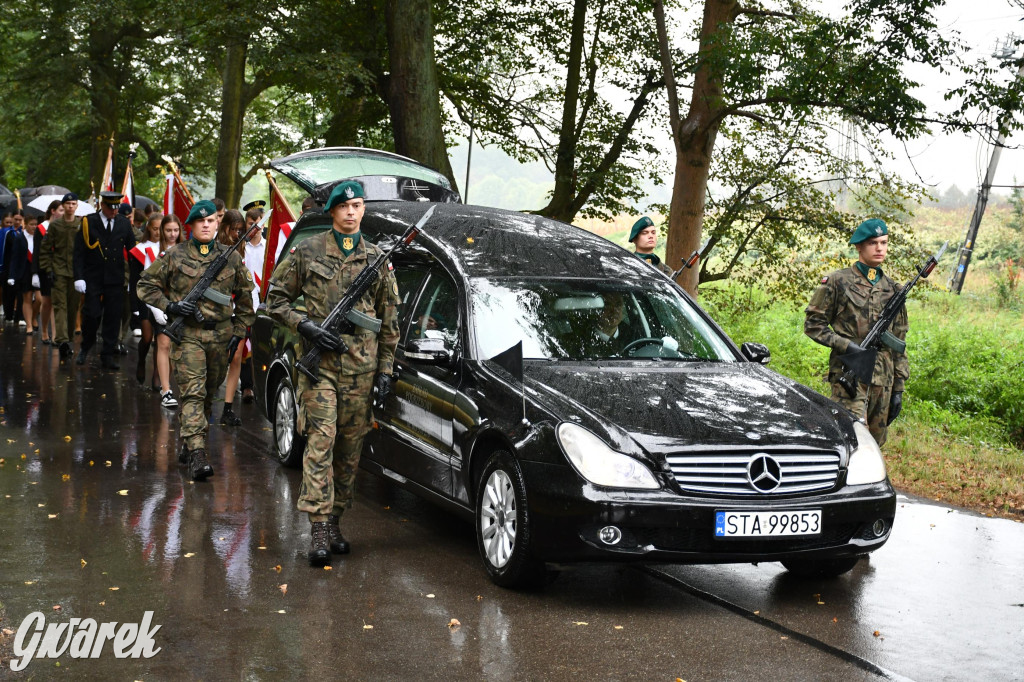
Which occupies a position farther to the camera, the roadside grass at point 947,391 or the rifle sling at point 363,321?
the roadside grass at point 947,391

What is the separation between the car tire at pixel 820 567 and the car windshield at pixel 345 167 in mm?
6267

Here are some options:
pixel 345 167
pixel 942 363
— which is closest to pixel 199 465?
pixel 345 167

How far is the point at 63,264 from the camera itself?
53.6 ft

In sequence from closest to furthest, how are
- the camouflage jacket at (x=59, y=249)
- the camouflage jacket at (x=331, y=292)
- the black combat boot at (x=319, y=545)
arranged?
the black combat boot at (x=319, y=545) → the camouflage jacket at (x=331, y=292) → the camouflage jacket at (x=59, y=249)

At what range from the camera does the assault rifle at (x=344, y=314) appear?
6.85m

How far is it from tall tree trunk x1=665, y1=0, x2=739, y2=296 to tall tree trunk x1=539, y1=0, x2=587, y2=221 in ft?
18.1

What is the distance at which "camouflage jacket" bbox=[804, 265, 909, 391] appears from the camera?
8.48 m

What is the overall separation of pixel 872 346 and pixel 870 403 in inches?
18.6

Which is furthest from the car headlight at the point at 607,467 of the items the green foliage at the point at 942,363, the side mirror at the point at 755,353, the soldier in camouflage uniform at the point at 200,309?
the green foliage at the point at 942,363

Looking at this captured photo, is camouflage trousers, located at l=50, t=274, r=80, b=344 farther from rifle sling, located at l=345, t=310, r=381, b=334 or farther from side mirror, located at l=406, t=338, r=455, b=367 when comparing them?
side mirror, located at l=406, t=338, r=455, b=367

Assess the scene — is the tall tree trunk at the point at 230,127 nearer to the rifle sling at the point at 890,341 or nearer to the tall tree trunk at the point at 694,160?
the tall tree trunk at the point at 694,160

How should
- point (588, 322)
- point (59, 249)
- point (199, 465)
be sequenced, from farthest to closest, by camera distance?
point (59, 249)
point (199, 465)
point (588, 322)

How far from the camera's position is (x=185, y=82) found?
4050 centimetres

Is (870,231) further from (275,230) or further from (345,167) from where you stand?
(275,230)
